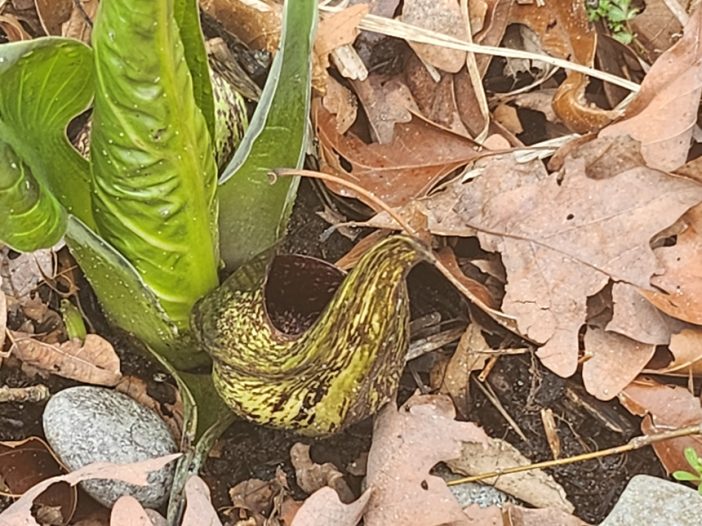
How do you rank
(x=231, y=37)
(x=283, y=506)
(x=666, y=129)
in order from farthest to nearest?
(x=231, y=37) < (x=666, y=129) < (x=283, y=506)

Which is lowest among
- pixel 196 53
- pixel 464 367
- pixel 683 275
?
pixel 464 367

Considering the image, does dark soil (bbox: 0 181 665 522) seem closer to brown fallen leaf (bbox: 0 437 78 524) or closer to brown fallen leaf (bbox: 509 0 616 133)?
brown fallen leaf (bbox: 0 437 78 524)

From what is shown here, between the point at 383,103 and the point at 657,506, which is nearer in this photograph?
the point at 657,506

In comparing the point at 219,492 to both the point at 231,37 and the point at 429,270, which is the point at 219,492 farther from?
the point at 231,37

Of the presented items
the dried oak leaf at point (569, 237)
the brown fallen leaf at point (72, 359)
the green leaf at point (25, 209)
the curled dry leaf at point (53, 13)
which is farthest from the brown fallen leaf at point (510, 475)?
the curled dry leaf at point (53, 13)

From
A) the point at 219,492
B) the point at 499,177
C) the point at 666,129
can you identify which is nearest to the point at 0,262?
the point at 219,492

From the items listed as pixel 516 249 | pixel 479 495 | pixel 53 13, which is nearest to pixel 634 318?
pixel 516 249

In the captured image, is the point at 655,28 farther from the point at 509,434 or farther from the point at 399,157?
the point at 509,434
